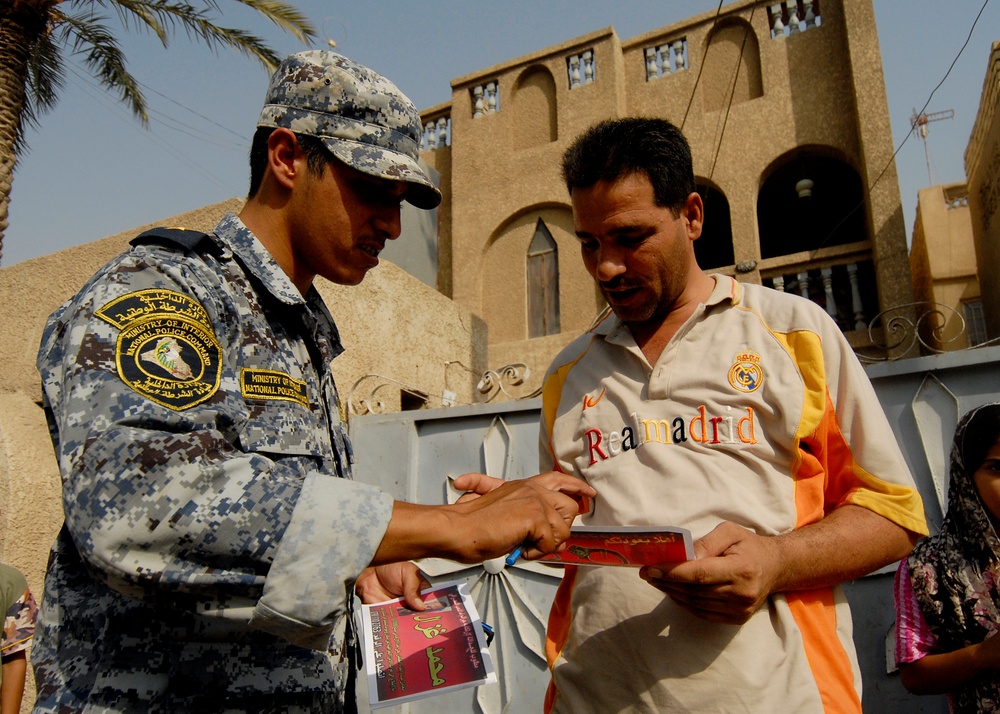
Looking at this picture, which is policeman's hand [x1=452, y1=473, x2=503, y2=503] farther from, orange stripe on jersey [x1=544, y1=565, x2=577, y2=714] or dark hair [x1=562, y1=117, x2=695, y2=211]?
dark hair [x1=562, y1=117, x2=695, y2=211]

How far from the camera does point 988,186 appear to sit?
29.1 feet

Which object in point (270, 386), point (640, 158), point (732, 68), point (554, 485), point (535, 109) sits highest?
point (535, 109)

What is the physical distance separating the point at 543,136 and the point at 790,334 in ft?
34.9

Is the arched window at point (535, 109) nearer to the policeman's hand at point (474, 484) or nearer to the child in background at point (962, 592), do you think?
the child in background at point (962, 592)

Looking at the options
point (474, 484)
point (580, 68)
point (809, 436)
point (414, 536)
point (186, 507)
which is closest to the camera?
point (186, 507)

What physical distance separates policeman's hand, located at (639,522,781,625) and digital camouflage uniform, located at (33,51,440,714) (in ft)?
2.00

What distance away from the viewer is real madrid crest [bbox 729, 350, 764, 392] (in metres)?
1.73

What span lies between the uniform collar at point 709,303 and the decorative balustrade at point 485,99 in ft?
35.9

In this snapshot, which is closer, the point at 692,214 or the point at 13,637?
the point at 692,214

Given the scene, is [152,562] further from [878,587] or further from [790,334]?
[878,587]

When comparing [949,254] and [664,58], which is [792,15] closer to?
[664,58]

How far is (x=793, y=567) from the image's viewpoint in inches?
59.2

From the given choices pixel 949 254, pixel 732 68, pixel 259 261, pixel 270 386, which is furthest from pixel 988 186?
pixel 270 386

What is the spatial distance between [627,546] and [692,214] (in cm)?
102
